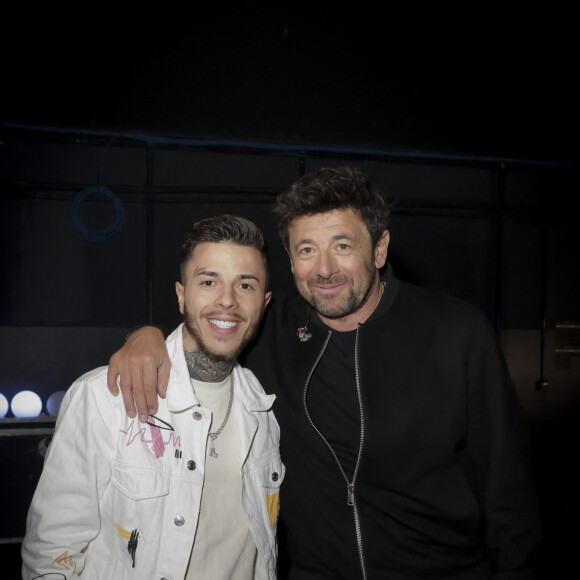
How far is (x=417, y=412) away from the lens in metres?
1.61

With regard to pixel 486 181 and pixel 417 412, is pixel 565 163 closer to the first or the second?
pixel 486 181

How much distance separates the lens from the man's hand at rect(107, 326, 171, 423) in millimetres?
1450

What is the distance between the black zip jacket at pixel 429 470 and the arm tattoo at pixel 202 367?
32cm

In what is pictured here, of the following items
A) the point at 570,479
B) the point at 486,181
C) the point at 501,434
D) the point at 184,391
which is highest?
the point at 486,181

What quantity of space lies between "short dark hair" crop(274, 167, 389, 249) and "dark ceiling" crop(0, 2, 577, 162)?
2230 millimetres

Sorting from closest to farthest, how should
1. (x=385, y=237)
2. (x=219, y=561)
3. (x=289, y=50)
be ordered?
(x=219, y=561) < (x=385, y=237) < (x=289, y=50)

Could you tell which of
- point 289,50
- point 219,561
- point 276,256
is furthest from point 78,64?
point 219,561

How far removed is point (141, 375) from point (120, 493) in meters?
0.37

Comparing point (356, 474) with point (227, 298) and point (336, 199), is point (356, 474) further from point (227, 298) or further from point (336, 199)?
point (336, 199)

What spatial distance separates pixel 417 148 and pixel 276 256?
1.74 meters

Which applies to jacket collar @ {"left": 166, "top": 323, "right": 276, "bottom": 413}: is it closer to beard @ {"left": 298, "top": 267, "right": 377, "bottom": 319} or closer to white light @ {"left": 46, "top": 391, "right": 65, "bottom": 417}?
beard @ {"left": 298, "top": 267, "right": 377, "bottom": 319}

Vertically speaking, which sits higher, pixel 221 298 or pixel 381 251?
pixel 381 251

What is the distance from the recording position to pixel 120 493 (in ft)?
4.61

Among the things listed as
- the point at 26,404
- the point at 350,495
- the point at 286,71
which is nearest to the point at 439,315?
the point at 350,495
